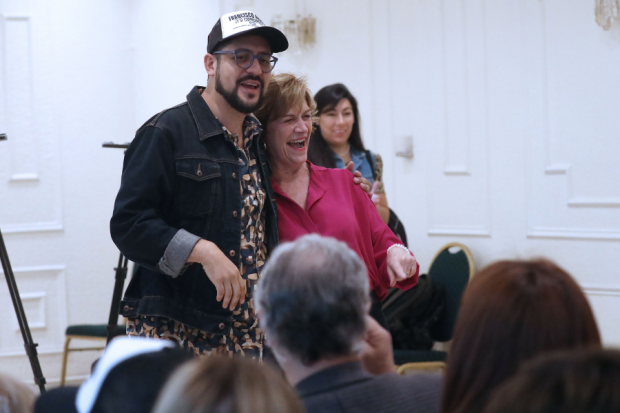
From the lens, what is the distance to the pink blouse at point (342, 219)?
6.85 ft

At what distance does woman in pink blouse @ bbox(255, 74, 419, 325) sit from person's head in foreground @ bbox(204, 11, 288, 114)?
0.44ft

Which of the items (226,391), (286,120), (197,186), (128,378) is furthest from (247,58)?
(226,391)

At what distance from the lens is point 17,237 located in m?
4.46

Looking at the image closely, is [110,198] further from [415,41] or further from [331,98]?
[415,41]

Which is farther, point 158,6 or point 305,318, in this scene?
point 158,6

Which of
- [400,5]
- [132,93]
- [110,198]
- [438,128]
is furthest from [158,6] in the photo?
[438,128]

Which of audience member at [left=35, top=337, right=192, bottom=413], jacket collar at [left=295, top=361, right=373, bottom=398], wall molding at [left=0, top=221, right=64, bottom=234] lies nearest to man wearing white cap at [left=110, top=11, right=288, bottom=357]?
jacket collar at [left=295, top=361, right=373, bottom=398]

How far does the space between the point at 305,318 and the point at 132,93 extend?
4.00 m

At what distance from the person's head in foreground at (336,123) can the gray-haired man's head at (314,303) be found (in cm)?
217

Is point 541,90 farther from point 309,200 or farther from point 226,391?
point 226,391

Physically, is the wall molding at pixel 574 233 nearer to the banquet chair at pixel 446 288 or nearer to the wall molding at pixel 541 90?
the wall molding at pixel 541 90

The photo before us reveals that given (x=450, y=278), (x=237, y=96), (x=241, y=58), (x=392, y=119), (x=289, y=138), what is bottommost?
(x=450, y=278)

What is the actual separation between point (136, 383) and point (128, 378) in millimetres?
15

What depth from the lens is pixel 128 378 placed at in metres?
0.92
